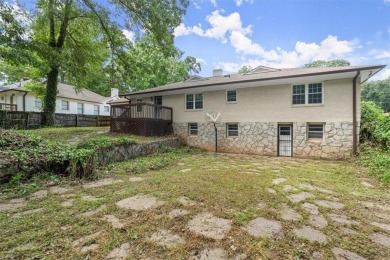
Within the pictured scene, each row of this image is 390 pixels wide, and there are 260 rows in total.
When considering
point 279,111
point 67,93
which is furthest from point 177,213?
point 67,93

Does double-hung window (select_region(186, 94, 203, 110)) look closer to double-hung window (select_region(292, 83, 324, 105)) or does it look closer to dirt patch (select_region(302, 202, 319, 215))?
double-hung window (select_region(292, 83, 324, 105))

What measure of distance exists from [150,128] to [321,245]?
32.2 feet

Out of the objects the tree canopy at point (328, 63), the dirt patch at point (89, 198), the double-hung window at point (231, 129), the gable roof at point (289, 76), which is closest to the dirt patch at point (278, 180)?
the dirt patch at point (89, 198)

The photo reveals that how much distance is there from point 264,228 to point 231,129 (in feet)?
29.3

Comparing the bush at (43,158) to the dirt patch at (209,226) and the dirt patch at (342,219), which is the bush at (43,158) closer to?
the dirt patch at (209,226)

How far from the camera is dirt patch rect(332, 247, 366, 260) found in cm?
208

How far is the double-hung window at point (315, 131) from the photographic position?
359 inches

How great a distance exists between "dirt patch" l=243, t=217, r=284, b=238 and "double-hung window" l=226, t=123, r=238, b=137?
8.52 m

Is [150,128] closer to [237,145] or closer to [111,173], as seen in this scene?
[237,145]

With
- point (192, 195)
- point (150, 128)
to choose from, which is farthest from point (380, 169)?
point (150, 128)

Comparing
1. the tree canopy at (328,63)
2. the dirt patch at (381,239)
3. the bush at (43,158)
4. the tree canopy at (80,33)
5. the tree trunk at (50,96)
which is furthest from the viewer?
the tree canopy at (328,63)

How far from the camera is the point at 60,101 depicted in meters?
20.7

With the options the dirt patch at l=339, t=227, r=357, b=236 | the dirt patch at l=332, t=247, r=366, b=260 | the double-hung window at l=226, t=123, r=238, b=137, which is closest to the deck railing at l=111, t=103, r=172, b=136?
the double-hung window at l=226, t=123, r=238, b=137

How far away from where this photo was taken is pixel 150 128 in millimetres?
11211
